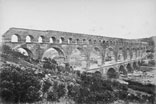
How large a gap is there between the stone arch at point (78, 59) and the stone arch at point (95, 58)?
0.31m

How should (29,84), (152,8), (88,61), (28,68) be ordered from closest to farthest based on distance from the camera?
(29,84) < (28,68) < (152,8) < (88,61)

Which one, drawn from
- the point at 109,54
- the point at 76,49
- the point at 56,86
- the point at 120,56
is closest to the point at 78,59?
the point at 76,49

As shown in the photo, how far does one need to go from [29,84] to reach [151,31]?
12.1 ft

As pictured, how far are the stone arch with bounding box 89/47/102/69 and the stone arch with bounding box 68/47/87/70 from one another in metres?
0.31

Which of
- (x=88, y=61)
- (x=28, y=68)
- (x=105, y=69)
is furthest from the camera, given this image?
(x=105, y=69)

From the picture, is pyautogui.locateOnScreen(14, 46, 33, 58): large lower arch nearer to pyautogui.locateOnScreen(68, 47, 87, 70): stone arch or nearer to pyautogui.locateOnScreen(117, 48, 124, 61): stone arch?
pyautogui.locateOnScreen(68, 47, 87, 70): stone arch

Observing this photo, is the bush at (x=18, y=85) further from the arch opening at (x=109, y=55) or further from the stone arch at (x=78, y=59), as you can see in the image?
the arch opening at (x=109, y=55)

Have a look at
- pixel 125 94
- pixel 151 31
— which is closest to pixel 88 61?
pixel 125 94

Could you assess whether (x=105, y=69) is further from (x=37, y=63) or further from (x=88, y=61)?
(x=37, y=63)

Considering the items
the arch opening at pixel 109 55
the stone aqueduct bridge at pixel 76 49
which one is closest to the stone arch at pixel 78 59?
the stone aqueduct bridge at pixel 76 49

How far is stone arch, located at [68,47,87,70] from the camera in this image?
545 centimetres

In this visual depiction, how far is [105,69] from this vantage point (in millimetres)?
6953

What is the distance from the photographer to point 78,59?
6.21 m

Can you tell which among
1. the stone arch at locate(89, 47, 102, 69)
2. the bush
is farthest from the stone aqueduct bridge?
the bush
